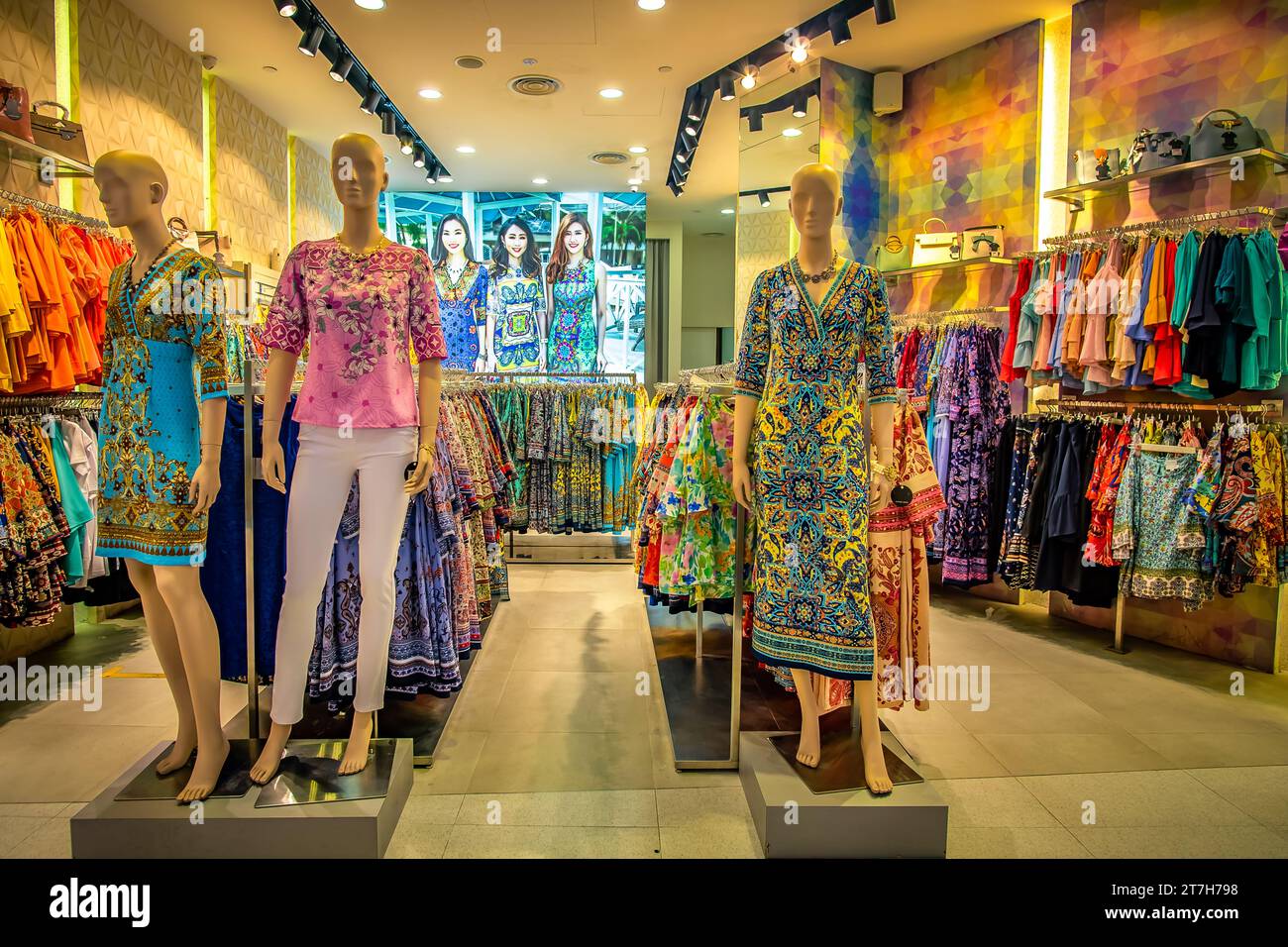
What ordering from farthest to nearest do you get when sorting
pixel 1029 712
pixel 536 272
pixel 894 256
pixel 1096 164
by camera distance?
pixel 536 272
pixel 894 256
pixel 1096 164
pixel 1029 712

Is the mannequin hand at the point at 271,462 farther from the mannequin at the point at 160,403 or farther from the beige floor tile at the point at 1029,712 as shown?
the beige floor tile at the point at 1029,712

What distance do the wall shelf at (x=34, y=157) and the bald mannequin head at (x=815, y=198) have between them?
340 centimetres

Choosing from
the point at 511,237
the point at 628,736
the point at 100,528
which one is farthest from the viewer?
the point at 511,237

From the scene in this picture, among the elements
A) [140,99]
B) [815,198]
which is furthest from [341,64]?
[815,198]

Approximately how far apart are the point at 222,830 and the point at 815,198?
229 centimetres

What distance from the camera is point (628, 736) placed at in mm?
2934

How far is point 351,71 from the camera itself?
17.3ft

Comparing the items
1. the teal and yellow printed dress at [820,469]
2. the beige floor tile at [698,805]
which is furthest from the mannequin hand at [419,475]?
the beige floor tile at [698,805]

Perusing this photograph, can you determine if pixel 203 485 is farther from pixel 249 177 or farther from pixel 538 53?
pixel 249 177
